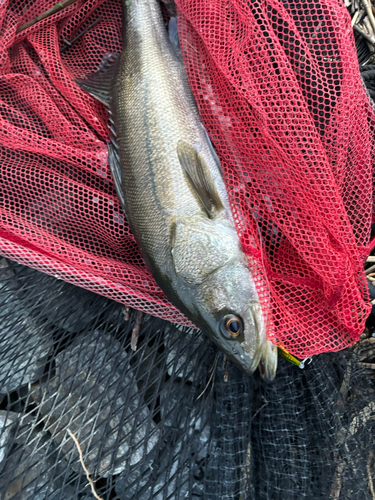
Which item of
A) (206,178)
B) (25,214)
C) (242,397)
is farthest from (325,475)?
(25,214)

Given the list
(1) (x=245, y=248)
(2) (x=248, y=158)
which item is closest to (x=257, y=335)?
(1) (x=245, y=248)

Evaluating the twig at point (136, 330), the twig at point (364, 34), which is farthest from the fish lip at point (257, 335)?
the twig at point (364, 34)

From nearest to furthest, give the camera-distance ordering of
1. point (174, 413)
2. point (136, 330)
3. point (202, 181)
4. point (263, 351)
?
point (263, 351), point (202, 181), point (174, 413), point (136, 330)

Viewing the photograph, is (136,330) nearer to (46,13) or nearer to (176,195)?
(176,195)

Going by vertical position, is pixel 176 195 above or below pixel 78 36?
below

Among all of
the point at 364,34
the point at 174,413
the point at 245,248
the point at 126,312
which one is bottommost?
the point at 174,413

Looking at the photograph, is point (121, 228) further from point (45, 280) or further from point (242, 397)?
point (242, 397)
